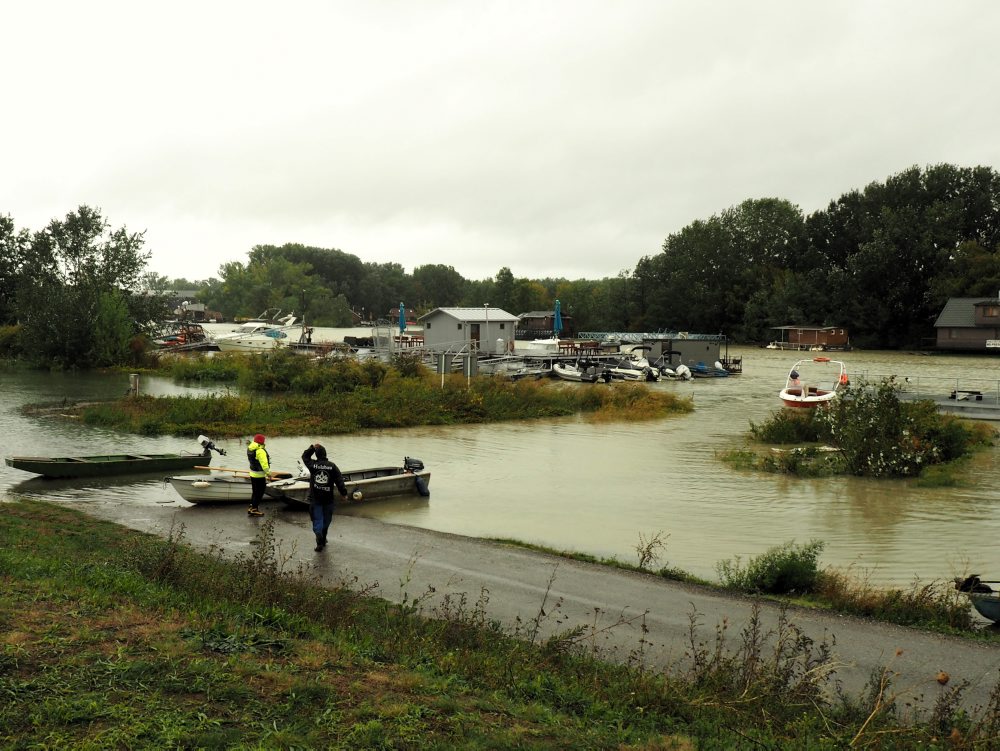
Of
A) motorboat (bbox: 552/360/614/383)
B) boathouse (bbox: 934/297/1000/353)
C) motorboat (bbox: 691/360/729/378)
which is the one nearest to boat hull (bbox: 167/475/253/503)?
motorboat (bbox: 552/360/614/383)

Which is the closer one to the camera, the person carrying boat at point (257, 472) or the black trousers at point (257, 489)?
the person carrying boat at point (257, 472)

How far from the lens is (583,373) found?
59.7m

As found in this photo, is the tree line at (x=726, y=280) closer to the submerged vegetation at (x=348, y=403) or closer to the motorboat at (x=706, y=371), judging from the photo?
the submerged vegetation at (x=348, y=403)

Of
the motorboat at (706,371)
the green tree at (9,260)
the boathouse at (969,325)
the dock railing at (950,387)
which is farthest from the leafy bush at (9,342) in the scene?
the boathouse at (969,325)

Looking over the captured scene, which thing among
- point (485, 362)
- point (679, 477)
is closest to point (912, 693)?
point (679, 477)

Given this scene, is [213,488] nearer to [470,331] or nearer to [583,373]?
[583,373]

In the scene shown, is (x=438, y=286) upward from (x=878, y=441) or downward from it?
upward

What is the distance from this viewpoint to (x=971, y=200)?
103 metres

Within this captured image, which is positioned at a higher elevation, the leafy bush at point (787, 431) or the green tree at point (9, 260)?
the green tree at point (9, 260)

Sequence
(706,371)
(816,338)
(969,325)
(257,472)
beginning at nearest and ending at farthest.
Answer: (257,472)
(706,371)
(969,325)
(816,338)

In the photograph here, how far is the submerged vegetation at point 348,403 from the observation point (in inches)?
1278

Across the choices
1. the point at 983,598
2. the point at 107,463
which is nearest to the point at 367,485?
the point at 107,463

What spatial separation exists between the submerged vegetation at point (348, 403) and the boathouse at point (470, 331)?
18.1 m

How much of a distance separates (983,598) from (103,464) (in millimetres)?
19705
